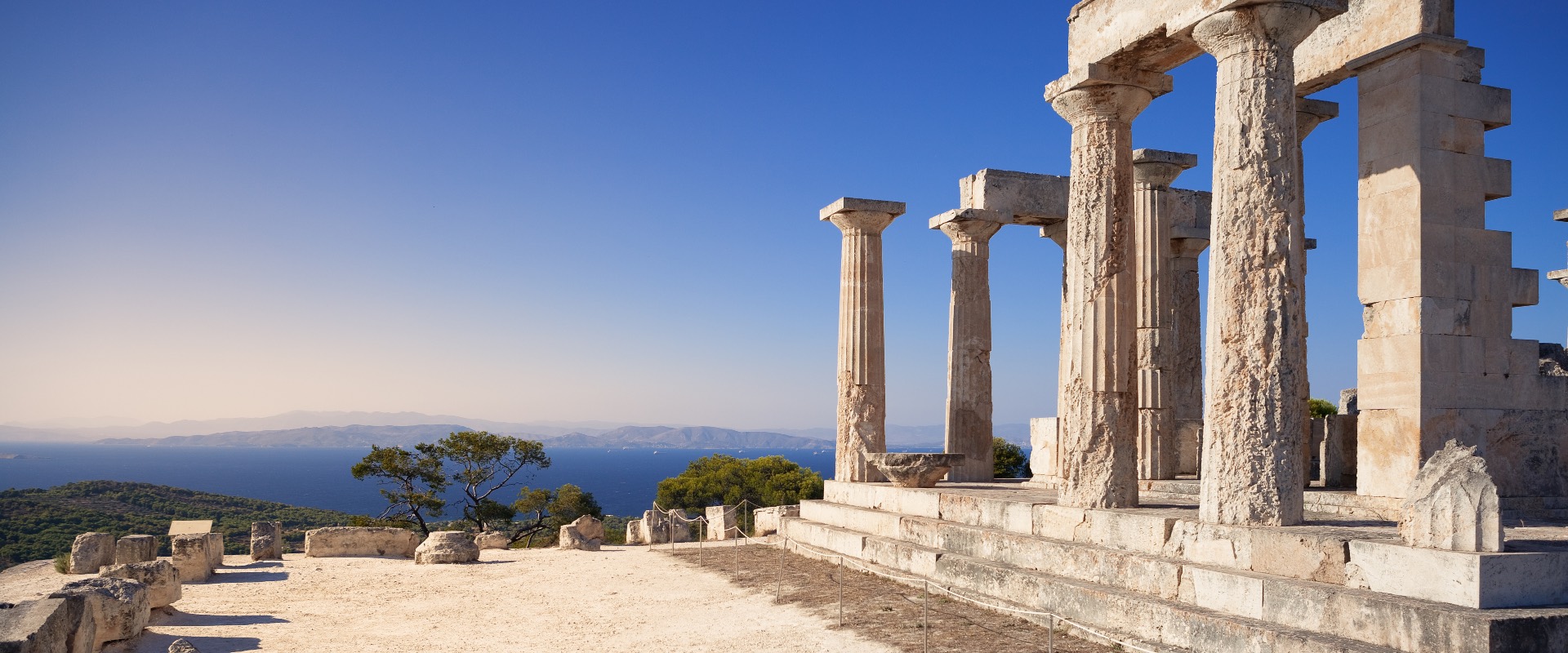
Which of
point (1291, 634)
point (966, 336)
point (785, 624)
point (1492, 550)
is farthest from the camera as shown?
point (966, 336)

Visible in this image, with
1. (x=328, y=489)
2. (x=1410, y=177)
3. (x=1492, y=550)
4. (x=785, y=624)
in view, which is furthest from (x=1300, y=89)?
(x=328, y=489)

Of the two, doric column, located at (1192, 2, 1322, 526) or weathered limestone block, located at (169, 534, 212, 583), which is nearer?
doric column, located at (1192, 2, 1322, 526)

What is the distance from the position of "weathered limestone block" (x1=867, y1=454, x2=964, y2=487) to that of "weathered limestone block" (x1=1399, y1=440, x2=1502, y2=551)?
9169mm

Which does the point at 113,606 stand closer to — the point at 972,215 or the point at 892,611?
the point at 892,611

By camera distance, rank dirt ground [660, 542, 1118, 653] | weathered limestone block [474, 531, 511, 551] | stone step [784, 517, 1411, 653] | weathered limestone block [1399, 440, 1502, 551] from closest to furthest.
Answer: weathered limestone block [1399, 440, 1502, 551] < stone step [784, 517, 1411, 653] < dirt ground [660, 542, 1118, 653] < weathered limestone block [474, 531, 511, 551]

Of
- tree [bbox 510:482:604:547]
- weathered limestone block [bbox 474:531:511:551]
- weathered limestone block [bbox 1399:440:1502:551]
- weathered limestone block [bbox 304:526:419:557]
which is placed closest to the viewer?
weathered limestone block [bbox 1399:440:1502:551]

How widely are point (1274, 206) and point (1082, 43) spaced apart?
388 centimetres

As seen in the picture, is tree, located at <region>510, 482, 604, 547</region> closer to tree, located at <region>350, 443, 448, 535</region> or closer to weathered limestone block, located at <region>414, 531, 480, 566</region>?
tree, located at <region>350, 443, 448, 535</region>

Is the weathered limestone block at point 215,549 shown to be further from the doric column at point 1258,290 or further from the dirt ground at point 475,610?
the doric column at point 1258,290

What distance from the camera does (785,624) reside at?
12562 millimetres

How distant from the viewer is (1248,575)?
984cm

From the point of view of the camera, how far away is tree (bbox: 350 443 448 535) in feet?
114

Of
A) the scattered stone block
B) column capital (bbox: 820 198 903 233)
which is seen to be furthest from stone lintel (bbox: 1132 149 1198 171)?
the scattered stone block

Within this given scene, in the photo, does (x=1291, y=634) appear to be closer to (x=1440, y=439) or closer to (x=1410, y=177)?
(x=1440, y=439)
